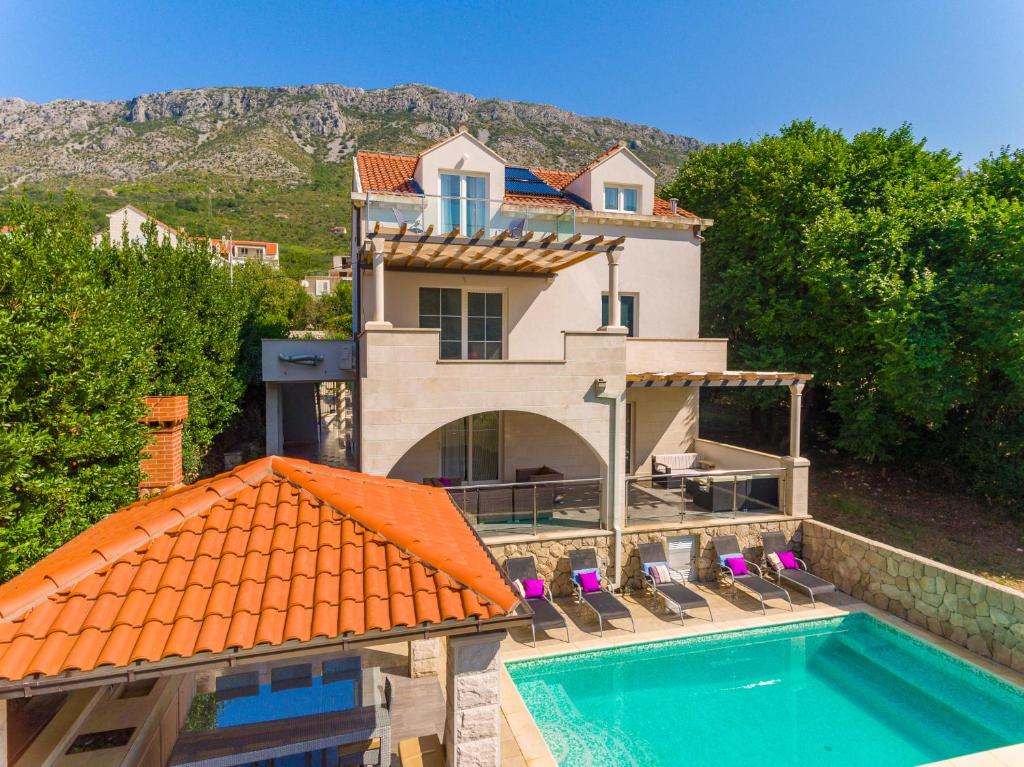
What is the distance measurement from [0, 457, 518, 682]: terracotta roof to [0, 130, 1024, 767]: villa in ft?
0.08

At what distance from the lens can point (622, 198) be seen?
18.5 meters

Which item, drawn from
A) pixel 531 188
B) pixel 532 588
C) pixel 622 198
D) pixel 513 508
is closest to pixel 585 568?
pixel 532 588

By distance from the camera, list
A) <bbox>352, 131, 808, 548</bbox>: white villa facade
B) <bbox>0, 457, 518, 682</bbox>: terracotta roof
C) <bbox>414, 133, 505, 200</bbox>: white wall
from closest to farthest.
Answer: <bbox>0, 457, 518, 682</bbox>: terracotta roof → <bbox>352, 131, 808, 548</bbox>: white villa facade → <bbox>414, 133, 505, 200</bbox>: white wall

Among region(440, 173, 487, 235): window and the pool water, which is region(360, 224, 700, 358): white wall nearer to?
region(440, 173, 487, 235): window

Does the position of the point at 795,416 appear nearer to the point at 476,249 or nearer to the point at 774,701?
the point at 774,701

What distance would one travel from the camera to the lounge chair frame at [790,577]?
13.2 meters

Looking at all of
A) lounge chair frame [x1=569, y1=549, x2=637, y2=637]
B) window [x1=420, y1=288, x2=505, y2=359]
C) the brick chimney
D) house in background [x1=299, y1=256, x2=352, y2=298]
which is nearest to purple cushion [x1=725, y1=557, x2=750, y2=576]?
lounge chair frame [x1=569, y1=549, x2=637, y2=637]

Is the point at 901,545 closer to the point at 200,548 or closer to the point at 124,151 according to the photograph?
the point at 200,548

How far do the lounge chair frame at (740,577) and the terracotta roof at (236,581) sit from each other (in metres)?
9.81

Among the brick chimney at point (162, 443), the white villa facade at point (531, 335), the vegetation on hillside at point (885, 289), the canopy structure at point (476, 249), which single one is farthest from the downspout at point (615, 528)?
the vegetation on hillside at point (885, 289)

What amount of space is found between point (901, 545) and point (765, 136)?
20.5 m

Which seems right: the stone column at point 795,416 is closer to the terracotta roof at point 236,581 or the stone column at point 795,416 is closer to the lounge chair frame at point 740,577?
the lounge chair frame at point 740,577

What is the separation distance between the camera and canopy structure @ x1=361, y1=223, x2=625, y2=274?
12.6 meters

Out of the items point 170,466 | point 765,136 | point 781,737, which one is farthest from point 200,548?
point 765,136
